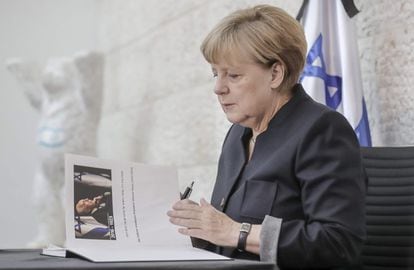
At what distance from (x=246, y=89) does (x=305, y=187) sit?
1.06ft

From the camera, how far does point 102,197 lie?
4.69 ft

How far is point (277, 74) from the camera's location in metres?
1.64

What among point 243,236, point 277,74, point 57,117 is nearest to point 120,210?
point 243,236

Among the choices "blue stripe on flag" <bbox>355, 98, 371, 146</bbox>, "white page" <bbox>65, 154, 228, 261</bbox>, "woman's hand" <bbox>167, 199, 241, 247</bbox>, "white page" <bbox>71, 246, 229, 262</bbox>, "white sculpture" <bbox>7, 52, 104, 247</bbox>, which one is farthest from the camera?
"white sculpture" <bbox>7, 52, 104, 247</bbox>

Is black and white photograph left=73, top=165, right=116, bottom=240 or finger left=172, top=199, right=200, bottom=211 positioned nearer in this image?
black and white photograph left=73, top=165, right=116, bottom=240

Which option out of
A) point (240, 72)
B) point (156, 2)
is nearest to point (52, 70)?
point (156, 2)

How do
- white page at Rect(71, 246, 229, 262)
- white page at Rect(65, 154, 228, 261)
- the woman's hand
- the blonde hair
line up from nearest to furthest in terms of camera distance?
1. white page at Rect(71, 246, 229, 262)
2. white page at Rect(65, 154, 228, 261)
3. the woman's hand
4. the blonde hair

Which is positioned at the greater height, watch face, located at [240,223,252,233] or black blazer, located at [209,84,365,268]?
black blazer, located at [209,84,365,268]

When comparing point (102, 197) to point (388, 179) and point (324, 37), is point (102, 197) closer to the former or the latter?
point (388, 179)

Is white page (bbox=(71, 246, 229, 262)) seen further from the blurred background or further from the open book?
the blurred background

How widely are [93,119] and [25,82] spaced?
503 mm

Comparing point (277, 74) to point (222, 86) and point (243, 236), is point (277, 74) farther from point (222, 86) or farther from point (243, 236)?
point (243, 236)

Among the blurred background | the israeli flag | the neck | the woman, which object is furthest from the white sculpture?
the neck

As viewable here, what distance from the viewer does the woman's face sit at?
5.36 ft
